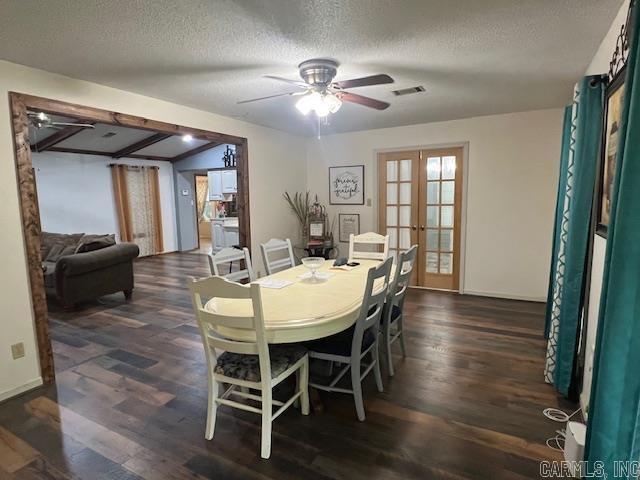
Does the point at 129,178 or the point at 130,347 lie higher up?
the point at 129,178

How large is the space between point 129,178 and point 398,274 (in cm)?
709

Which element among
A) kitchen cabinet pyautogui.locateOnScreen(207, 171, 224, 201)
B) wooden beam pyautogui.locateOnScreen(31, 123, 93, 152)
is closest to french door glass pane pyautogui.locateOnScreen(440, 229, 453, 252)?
kitchen cabinet pyautogui.locateOnScreen(207, 171, 224, 201)

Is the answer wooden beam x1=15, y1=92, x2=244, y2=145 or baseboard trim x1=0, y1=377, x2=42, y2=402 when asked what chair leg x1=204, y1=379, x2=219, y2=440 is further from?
wooden beam x1=15, y1=92, x2=244, y2=145

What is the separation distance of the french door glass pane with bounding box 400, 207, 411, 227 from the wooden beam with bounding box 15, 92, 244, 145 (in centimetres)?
275

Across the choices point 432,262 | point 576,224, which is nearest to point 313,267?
point 576,224

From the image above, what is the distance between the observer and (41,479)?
1739mm

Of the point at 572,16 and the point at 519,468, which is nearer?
the point at 519,468

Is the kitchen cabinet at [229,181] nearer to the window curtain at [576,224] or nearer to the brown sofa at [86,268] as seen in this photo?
the brown sofa at [86,268]

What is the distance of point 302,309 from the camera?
198 cm

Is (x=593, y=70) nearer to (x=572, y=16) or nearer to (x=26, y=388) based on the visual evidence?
(x=572, y=16)

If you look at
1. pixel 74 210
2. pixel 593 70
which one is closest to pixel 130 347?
pixel 593 70

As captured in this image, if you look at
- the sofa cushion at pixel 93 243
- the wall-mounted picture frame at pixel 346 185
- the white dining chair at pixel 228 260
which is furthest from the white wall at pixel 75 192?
the white dining chair at pixel 228 260

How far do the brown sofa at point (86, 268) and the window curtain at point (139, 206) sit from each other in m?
2.44

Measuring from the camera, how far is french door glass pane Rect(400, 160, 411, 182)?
5000mm
